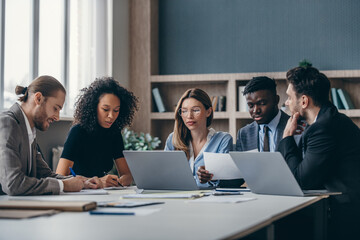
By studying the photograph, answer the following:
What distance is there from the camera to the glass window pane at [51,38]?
397 cm

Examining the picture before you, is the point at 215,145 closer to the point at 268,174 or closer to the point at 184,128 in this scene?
the point at 184,128

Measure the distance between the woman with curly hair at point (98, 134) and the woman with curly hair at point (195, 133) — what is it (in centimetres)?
36

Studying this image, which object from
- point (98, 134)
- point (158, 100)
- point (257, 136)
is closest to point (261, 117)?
point (257, 136)

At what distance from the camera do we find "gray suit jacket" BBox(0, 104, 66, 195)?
2014mm

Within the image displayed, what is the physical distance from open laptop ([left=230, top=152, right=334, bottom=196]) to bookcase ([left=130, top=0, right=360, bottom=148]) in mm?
2736

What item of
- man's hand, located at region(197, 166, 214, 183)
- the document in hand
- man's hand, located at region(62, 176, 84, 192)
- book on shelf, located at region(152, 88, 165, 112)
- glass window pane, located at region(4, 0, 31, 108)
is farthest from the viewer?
book on shelf, located at region(152, 88, 165, 112)

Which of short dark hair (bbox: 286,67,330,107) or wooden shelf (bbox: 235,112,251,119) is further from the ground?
short dark hair (bbox: 286,67,330,107)

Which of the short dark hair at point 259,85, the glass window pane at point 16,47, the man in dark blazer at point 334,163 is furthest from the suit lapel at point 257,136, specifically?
the glass window pane at point 16,47

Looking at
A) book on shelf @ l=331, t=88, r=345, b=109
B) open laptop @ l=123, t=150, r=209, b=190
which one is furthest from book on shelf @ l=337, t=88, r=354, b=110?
open laptop @ l=123, t=150, r=209, b=190

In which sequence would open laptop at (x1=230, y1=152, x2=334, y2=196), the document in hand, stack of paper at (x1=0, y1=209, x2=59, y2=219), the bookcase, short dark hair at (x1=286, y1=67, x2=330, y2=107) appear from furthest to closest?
the bookcase
short dark hair at (x1=286, y1=67, x2=330, y2=107)
open laptop at (x1=230, y1=152, x2=334, y2=196)
the document in hand
stack of paper at (x1=0, y1=209, x2=59, y2=219)

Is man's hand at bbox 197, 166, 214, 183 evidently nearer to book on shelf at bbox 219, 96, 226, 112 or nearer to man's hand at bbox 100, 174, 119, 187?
man's hand at bbox 100, 174, 119, 187

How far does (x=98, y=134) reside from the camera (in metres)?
2.94

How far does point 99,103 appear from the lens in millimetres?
2975

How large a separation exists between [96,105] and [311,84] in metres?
1.34
